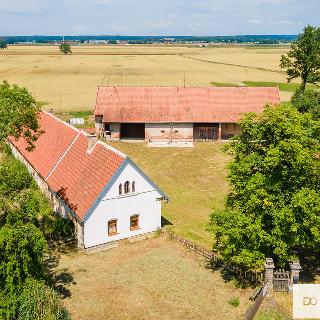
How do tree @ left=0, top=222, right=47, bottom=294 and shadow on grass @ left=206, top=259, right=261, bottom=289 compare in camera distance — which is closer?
tree @ left=0, top=222, right=47, bottom=294

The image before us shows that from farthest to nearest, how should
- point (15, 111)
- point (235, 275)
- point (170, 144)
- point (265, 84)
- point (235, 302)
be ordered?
point (265, 84), point (170, 144), point (235, 275), point (15, 111), point (235, 302)

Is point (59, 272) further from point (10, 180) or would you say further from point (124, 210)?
point (10, 180)

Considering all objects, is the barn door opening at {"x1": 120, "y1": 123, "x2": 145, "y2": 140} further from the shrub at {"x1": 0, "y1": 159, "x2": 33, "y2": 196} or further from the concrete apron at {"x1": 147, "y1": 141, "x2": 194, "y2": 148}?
the shrub at {"x1": 0, "y1": 159, "x2": 33, "y2": 196}

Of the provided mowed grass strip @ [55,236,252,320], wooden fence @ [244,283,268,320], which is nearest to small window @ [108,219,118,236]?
mowed grass strip @ [55,236,252,320]

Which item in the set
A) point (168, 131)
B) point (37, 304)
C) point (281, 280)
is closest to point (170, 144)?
point (168, 131)

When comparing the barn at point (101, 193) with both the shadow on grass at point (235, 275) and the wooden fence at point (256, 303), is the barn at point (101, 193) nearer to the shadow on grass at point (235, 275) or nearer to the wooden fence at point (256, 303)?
the shadow on grass at point (235, 275)

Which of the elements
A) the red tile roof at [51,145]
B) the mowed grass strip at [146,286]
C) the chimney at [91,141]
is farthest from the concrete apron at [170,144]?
the mowed grass strip at [146,286]

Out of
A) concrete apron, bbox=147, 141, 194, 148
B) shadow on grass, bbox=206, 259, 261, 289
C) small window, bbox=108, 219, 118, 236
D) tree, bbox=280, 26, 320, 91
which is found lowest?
shadow on grass, bbox=206, 259, 261, 289
